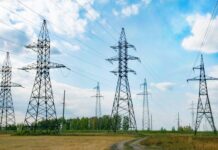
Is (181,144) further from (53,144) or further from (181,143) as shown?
(53,144)

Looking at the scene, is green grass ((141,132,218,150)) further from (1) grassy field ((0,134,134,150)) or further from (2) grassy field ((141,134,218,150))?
(1) grassy field ((0,134,134,150))

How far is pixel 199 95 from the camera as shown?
73188 mm

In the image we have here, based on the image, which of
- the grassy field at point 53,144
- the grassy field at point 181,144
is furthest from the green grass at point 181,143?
the grassy field at point 53,144

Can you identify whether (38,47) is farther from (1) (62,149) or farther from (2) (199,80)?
(1) (62,149)

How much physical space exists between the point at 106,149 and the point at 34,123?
41.6 metres

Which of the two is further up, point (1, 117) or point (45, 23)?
point (45, 23)

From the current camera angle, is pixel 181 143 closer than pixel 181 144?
No

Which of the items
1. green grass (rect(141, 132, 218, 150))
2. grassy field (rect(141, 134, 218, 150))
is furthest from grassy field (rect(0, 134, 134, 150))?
green grass (rect(141, 132, 218, 150))

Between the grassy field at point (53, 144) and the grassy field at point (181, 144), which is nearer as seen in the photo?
the grassy field at point (53, 144)

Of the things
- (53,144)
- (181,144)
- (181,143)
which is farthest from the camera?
(181,143)

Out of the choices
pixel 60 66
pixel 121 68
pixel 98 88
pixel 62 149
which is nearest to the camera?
pixel 62 149

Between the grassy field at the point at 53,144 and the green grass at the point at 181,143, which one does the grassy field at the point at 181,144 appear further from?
the grassy field at the point at 53,144

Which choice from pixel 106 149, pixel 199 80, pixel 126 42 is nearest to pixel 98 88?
pixel 126 42

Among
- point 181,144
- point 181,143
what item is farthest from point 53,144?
point 181,143
